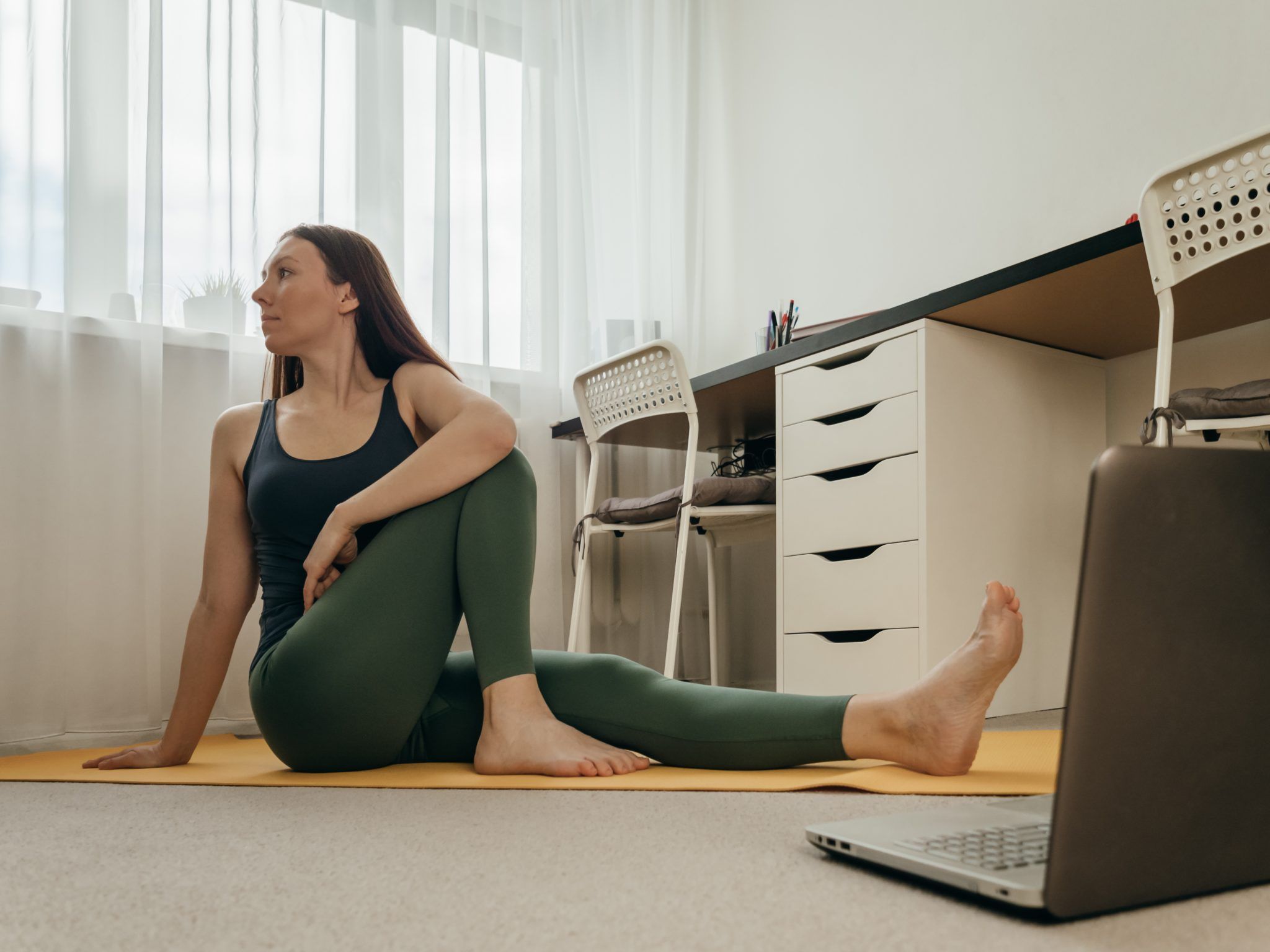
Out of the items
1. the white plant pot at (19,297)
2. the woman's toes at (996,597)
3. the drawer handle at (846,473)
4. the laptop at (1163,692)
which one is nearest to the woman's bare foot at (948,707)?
the woman's toes at (996,597)

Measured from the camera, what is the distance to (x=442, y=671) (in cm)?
129

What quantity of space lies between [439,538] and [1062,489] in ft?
4.33

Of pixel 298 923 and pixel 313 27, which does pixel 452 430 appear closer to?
pixel 298 923

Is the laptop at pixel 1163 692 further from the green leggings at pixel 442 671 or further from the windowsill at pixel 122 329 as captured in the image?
the windowsill at pixel 122 329

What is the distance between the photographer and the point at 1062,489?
6.41ft

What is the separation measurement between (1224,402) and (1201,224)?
255 millimetres

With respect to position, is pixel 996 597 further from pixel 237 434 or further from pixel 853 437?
pixel 237 434

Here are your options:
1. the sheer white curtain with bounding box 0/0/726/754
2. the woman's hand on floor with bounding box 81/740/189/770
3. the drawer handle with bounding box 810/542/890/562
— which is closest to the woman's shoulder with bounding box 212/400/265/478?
the woman's hand on floor with bounding box 81/740/189/770

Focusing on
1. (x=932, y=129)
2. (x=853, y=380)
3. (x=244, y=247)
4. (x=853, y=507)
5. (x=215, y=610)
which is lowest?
(x=215, y=610)

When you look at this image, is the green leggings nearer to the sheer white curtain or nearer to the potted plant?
the sheer white curtain

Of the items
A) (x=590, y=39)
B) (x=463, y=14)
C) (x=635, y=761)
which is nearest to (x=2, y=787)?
(x=635, y=761)

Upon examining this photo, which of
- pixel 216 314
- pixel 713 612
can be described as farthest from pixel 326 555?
pixel 713 612

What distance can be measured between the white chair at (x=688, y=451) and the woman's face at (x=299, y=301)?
794 millimetres

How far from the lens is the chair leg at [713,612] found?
8.41 feet
